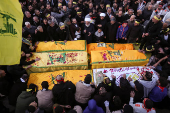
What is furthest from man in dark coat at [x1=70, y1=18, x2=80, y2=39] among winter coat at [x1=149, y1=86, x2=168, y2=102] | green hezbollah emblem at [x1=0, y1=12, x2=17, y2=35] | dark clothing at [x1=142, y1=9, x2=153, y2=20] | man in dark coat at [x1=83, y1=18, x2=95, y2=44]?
A: dark clothing at [x1=142, y1=9, x2=153, y2=20]

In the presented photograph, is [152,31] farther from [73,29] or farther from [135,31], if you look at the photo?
[73,29]

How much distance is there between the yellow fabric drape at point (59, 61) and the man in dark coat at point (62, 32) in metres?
0.96

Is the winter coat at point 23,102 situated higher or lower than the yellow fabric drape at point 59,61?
lower

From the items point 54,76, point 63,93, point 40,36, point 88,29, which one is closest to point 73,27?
point 88,29

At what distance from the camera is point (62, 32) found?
497cm

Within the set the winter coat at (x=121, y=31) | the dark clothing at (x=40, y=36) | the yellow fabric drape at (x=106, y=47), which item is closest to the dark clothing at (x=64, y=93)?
the yellow fabric drape at (x=106, y=47)

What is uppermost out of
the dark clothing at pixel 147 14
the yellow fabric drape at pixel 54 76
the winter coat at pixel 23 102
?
the dark clothing at pixel 147 14

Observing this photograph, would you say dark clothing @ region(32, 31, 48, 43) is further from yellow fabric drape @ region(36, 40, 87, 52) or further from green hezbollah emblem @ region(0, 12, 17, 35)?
green hezbollah emblem @ region(0, 12, 17, 35)

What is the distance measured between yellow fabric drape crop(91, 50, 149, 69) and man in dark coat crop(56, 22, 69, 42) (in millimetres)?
1713

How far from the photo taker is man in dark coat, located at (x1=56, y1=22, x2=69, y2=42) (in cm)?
483

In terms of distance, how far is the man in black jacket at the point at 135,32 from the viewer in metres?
4.91

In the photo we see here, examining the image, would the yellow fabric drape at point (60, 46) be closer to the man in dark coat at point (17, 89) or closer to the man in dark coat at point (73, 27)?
the man in dark coat at point (73, 27)

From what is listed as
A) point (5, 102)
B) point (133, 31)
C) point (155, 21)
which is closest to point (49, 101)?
point (5, 102)

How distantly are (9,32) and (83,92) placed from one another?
7.57ft
